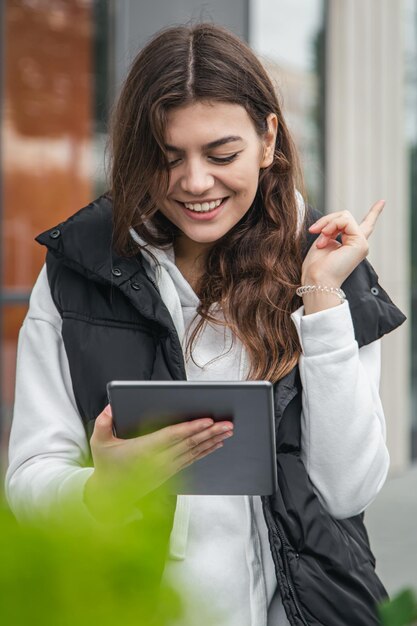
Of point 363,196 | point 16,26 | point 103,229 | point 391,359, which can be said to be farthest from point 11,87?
point 103,229

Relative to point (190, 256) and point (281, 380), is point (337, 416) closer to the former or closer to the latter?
point (281, 380)

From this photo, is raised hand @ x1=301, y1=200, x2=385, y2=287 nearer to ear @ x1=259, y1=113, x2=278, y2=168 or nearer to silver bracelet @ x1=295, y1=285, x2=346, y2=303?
silver bracelet @ x1=295, y1=285, x2=346, y2=303

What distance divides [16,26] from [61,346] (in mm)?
4265

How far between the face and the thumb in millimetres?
388

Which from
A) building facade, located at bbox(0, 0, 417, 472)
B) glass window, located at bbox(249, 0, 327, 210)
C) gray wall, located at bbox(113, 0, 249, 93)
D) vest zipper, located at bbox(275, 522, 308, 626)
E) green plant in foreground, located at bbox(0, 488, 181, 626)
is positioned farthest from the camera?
glass window, located at bbox(249, 0, 327, 210)

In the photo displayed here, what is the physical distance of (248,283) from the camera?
1902 mm

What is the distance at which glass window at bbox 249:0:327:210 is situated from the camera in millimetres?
6242

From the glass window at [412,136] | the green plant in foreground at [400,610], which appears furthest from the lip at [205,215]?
the glass window at [412,136]

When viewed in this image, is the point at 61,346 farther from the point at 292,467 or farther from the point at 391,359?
the point at 391,359

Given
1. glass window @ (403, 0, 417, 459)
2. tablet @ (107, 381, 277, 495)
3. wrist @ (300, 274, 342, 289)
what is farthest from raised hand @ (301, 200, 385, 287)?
glass window @ (403, 0, 417, 459)

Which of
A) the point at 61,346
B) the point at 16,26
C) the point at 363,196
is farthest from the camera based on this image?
the point at 363,196

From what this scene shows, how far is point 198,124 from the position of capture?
67.9 inches

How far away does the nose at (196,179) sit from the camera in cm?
170

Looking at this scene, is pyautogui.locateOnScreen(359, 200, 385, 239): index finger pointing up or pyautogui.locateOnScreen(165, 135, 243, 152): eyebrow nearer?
pyautogui.locateOnScreen(165, 135, 243, 152): eyebrow
